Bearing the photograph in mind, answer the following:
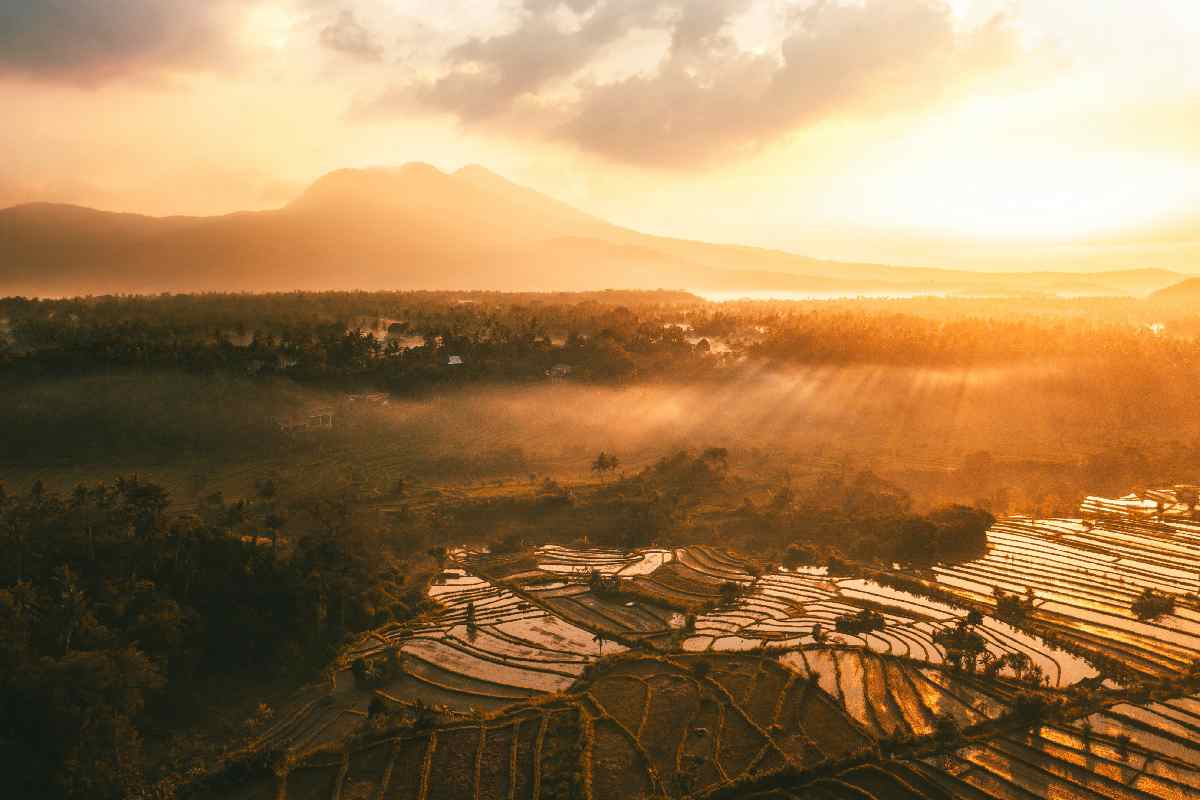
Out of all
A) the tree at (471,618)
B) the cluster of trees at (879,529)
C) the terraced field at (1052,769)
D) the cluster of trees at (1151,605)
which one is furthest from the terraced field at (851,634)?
the tree at (471,618)

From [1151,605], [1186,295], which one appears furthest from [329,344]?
[1186,295]

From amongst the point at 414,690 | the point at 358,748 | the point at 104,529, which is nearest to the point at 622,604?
the point at 414,690

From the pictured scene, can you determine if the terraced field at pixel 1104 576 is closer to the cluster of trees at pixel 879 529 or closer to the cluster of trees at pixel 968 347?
the cluster of trees at pixel 879 529

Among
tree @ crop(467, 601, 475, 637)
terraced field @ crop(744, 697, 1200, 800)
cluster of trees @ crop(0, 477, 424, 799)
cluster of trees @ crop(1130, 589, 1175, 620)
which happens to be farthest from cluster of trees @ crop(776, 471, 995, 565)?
cluster of trees @ crop(0, 477, 424, 799)

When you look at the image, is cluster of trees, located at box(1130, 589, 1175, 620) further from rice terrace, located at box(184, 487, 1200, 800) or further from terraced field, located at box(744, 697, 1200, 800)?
terraced field, located at box(744, 697, 1200, 800)

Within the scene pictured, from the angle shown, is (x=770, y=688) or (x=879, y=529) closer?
(x=770, y=688)

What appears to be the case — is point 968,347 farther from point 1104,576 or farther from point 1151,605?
point 1151,605
